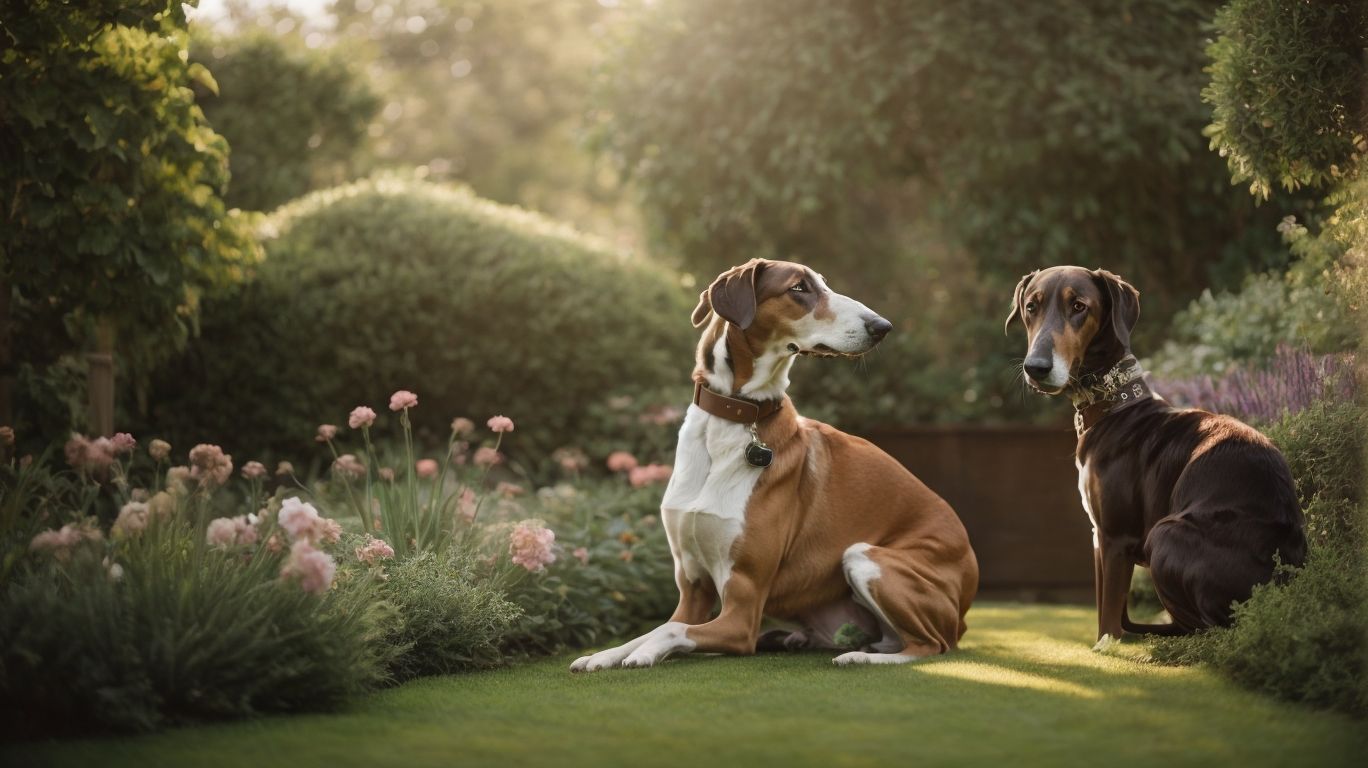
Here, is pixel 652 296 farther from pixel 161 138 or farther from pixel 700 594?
pixel 700 594

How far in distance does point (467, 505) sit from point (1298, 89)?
4.02 metres

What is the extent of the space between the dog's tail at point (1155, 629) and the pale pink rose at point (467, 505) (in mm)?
2766

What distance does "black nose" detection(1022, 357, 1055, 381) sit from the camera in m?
4.66

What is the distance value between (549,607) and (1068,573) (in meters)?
4.53

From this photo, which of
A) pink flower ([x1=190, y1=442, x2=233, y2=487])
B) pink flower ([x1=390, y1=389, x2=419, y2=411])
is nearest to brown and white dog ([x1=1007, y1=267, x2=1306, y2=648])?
pink flower ([x1=390, y1=389, x2=419, y2=411])

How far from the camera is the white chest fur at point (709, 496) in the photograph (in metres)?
4.75

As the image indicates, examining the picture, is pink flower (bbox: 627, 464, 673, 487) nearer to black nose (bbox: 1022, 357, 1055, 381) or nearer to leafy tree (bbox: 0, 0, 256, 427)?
leafy tree (bbox: 0, 0, 256, 427)

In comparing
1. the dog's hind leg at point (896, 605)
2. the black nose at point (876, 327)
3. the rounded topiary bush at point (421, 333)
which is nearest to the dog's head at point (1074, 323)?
the black nose at point (876, 327)

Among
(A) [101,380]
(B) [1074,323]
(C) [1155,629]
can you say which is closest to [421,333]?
(A) [101,380]

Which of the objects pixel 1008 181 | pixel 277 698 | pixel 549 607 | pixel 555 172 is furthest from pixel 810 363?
pixel 555 172

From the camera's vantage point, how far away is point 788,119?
967 cm

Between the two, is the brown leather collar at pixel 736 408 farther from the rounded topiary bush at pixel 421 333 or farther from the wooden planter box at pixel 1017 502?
the wooden planter box at pixel 1017 502

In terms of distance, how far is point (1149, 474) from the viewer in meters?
4.73

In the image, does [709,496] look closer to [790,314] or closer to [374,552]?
[790,314]
